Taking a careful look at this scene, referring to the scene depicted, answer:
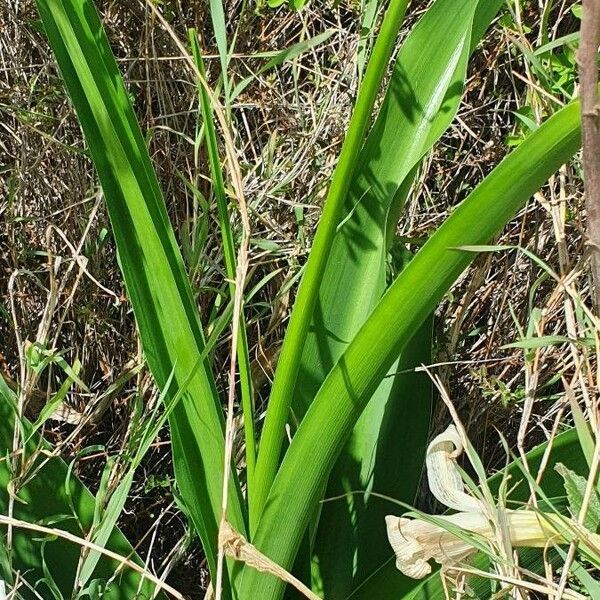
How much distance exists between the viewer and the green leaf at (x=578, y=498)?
0.66 meters

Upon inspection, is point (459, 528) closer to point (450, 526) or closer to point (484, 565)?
point (450, 526)

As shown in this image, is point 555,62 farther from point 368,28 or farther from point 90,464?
point 90,464

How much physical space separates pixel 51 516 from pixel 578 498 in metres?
0.51

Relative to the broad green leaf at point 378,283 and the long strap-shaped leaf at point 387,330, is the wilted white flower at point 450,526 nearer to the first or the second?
the long strap-shaped leaf at point 387,330

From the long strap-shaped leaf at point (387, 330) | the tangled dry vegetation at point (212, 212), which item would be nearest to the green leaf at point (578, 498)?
the long strap-shaped leaf at point (387, 330)

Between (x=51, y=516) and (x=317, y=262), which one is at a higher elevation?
(x=317, y=262)

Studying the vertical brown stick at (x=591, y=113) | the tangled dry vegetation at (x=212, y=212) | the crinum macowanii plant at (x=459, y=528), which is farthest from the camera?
the tangled dry vegetation at (x=212, y=212)

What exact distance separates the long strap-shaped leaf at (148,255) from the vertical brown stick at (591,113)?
1.17ft

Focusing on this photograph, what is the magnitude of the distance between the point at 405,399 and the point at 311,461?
0.78 feet

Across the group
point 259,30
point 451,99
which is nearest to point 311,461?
point 451,99

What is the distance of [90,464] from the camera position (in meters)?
1.17

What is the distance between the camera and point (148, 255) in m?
0.77

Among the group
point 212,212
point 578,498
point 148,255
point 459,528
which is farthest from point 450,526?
point 212,212

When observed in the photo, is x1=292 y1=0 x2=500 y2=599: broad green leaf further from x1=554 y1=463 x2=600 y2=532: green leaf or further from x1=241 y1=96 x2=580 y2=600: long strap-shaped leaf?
x1=554 y1=463 x2=600 y2=532: green leaf
